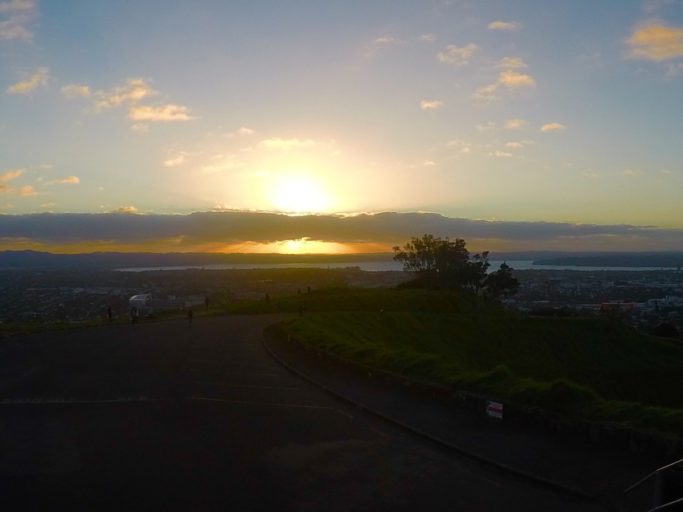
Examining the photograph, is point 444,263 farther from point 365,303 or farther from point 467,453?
point 467,453

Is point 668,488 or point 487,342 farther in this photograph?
point 487,342

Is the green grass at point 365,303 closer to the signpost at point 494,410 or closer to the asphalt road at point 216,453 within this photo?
the asphalt road at point 216,453

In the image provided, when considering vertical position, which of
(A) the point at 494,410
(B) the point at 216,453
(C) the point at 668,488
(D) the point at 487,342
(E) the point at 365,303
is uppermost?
(C) the point at 668,488

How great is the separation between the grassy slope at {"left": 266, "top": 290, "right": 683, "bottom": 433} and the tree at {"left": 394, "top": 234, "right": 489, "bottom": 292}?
9682 mm

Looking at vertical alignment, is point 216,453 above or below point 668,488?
below

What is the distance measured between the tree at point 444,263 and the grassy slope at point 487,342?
31.8 ft

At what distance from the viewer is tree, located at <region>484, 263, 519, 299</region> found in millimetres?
66750

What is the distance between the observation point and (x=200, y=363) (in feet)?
66.1

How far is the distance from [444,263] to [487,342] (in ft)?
88.6

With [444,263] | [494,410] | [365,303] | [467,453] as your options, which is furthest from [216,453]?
[444,263]

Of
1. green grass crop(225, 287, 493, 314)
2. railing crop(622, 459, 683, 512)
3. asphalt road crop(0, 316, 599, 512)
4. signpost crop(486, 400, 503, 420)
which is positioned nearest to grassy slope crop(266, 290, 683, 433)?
green grass crop(225, 287, 493, 314)

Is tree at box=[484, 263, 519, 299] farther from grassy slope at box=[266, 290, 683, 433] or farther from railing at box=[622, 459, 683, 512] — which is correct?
railing at box=[622, 459, 683, 512]

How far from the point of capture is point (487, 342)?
40.1 m

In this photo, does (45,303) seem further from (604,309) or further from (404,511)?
(404,511)
